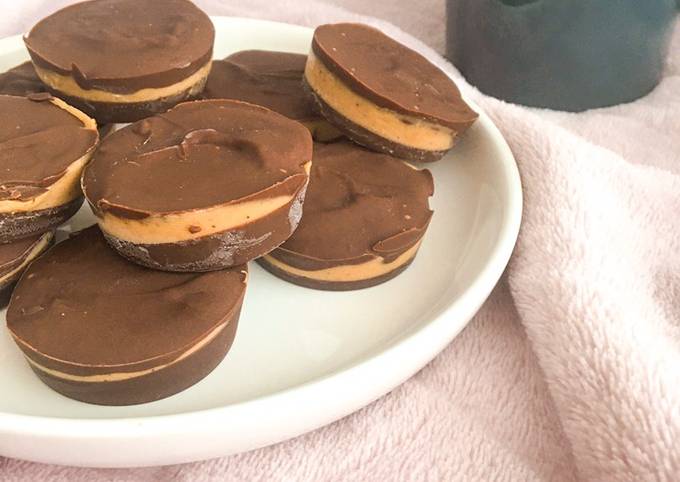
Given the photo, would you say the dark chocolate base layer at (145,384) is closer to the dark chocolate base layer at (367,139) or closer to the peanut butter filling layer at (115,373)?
the peanut butter filling layer at (115,373)

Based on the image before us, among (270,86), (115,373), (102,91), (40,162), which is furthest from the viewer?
(270,86)

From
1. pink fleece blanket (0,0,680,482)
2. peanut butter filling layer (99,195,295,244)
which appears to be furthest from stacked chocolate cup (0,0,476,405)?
pink fleece blanket (0,0,680,482)

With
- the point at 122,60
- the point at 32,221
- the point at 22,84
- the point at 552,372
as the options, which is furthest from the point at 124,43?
the point at 552,372

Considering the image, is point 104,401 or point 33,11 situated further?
point 33,11

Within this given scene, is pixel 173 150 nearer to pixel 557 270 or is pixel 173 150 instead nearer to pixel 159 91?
pixel 159 91

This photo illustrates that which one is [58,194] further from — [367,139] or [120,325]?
[367,139]

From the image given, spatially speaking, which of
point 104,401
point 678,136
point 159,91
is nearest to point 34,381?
point 104,401

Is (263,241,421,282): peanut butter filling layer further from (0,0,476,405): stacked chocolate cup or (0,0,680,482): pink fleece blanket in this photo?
(0,0,680,482): pink fleece blanket

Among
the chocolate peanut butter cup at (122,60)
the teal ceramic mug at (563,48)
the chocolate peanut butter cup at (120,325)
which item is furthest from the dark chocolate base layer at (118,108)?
the teal ceramic mug at (563,48)
